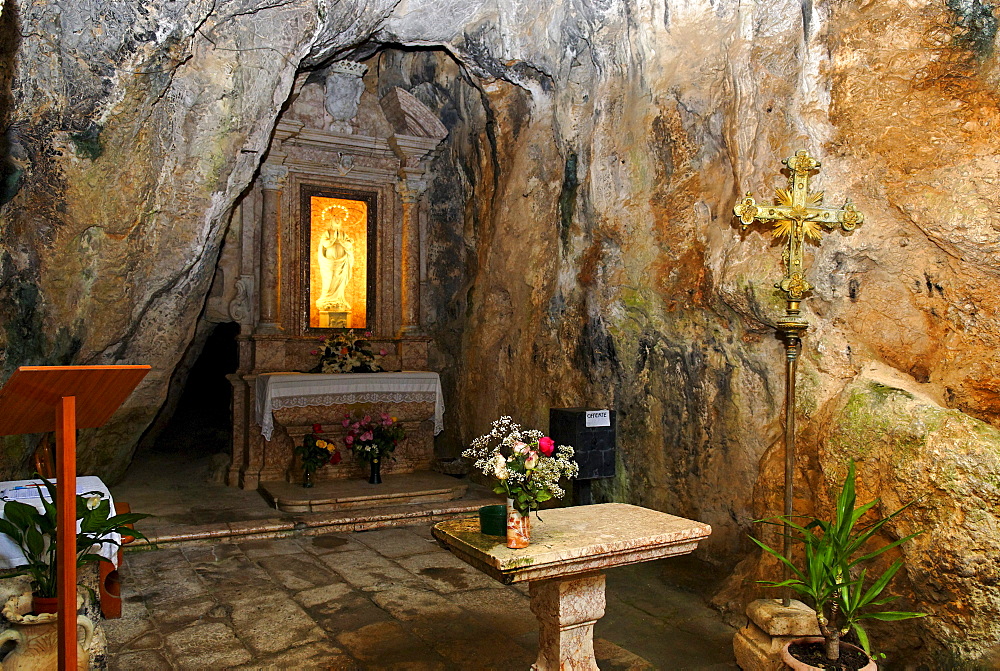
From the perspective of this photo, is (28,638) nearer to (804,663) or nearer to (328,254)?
(804,663)

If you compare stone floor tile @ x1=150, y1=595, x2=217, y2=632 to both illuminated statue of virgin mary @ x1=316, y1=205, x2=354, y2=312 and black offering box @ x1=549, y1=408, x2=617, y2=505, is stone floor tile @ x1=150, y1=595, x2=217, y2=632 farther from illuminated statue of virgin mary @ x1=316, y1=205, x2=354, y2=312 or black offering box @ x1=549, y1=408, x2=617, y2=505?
illuminated statue of virgin mary @ x1=316, y1=205, x2=354, y2=312

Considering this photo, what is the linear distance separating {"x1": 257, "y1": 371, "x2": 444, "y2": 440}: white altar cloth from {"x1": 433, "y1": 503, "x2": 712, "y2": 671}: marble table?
4613 millimetres

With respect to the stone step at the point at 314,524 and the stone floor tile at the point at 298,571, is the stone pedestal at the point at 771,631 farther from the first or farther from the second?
the stone step at the point at 314,524

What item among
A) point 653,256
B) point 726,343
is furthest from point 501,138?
point 726,343

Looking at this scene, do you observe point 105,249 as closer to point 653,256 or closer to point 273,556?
point 273,556

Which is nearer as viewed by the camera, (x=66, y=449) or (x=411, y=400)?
(x=66, y=449)

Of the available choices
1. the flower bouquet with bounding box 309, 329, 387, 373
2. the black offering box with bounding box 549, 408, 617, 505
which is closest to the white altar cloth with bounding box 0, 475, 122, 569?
the black offering box with bounding box 549, 408, 617, 505

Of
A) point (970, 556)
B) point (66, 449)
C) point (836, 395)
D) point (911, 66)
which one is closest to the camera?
point (66, 449)

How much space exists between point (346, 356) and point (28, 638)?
18.9ft

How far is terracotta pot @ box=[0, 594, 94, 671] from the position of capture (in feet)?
8.97

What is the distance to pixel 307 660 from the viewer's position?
384 cm

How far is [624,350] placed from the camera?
19.7 feet

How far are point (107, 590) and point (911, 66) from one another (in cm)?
529

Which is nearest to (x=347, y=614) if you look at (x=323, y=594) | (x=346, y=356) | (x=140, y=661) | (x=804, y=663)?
(x=323, y=594)
